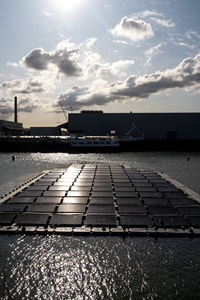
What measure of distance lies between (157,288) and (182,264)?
3608 mm

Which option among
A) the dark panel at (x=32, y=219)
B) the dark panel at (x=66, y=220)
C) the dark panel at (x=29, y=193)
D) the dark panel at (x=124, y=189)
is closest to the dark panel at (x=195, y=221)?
the dark panel at (x=66, y=220)

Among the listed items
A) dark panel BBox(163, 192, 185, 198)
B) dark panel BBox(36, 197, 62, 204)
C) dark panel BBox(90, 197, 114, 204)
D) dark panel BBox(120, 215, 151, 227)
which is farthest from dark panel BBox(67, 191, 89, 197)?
dark panel BBox(163, 192, 185, 198)

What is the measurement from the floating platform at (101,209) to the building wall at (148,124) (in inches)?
4335

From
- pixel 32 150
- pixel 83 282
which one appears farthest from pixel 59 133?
pixel 83 282

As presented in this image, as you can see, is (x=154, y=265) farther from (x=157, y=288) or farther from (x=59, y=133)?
(x=59, y=133)

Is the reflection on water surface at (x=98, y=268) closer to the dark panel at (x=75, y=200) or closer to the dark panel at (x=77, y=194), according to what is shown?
the dark panel at (x=75, y=200)

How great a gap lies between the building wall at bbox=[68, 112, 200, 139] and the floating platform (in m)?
110

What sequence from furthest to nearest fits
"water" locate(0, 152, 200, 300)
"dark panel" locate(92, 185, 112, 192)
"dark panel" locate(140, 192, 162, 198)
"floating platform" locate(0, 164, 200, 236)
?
"dark panel" locate(92, 185, 112, 192) → "dark panel" locate(140, 192, 162, 198) → "floating platform" locate(0, 164, 200, 236) → "water" locate(0, 152, 200, 300)

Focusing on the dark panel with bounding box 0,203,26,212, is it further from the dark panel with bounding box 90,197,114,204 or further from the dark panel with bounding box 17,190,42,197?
the dark panel with bounding box 90,197,114,204

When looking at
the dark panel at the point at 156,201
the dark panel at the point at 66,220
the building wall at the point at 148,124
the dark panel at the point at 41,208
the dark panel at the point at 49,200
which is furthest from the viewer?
the building wall at the point at 148,124

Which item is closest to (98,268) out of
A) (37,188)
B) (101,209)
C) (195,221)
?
(101,209)

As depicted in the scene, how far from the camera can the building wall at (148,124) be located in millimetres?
146750

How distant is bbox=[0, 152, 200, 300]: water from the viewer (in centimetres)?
1523

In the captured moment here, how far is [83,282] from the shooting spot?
16031 mm
